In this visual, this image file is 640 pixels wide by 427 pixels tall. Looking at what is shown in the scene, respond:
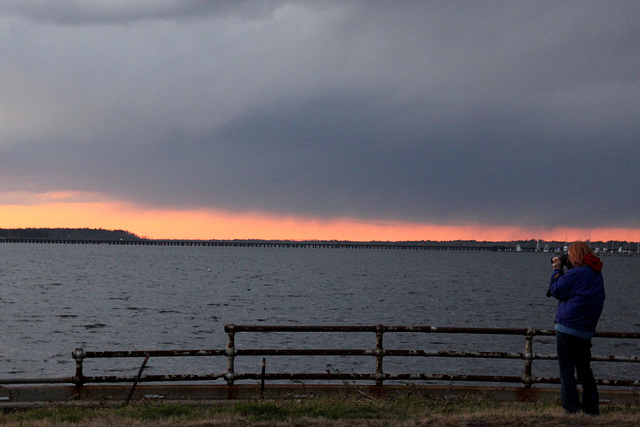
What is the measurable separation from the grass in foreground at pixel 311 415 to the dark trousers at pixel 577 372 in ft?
0.60

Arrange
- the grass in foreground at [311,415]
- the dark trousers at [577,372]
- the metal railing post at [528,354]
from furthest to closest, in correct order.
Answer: the metal railing post at [528,354]
the dark trousers at [577,372]
the grass in foreground at [311,415]

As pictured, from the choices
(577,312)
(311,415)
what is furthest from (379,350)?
(577,312)

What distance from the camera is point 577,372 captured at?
8.90 meters

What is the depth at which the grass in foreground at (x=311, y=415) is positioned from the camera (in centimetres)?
833

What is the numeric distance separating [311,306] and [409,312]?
332 inches

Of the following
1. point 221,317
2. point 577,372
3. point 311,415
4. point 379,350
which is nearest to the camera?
point 311,415

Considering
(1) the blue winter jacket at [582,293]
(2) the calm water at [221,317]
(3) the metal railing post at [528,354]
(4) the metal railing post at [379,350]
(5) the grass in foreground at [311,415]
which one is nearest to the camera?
(5) the grass in foreground at [311,415]

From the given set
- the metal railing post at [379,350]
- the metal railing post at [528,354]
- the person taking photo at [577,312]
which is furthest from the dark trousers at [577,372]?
the metal railing post at [379,350]

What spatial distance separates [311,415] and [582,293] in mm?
3856

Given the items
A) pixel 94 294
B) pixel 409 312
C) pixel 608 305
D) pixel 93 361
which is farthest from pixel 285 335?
pixel 608 305

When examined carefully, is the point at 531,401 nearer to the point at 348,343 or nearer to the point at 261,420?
the point at 261,420

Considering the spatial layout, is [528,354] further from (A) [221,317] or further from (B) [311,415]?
(A) [221,317]

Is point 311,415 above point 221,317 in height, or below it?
above

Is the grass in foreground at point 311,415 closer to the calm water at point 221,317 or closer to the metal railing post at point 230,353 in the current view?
the metal railing post at point 230,353
